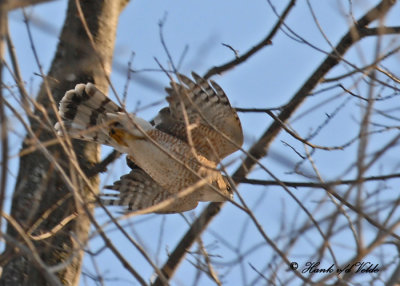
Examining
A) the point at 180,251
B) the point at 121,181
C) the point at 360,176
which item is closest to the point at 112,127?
the point at 121,181

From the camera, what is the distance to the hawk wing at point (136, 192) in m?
5.91

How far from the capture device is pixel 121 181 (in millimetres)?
6035

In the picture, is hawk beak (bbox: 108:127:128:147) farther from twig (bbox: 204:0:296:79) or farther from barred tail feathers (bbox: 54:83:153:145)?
twig (bbox: 204:0:296:79)

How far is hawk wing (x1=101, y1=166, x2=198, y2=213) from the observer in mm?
5906

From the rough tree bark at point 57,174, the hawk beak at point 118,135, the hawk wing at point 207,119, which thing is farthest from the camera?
the hawk beak at point 118,135

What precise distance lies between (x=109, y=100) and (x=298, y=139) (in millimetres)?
1758

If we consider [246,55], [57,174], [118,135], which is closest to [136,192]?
[118,135]

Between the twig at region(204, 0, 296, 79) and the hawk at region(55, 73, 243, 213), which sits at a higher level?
the twig at region(204, 0, 296, 79)

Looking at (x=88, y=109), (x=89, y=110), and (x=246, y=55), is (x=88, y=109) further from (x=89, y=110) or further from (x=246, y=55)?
(x=246, y=55)

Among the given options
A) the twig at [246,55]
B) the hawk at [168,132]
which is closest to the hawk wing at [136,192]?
the hawk at [168,132]

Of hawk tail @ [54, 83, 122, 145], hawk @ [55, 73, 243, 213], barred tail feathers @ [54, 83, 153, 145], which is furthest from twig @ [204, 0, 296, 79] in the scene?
hawk tail @ [54, 83, 122, 145]

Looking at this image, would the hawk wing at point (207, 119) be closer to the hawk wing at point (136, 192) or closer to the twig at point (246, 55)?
the twig at point (246, 55)

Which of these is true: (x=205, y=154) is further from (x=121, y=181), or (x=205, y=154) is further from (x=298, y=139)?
(x=298, y=139)

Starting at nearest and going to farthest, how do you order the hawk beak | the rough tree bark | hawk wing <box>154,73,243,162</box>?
the rough tree bark, hawk wing <box>154,73,243,162</box>, the hawk beak
